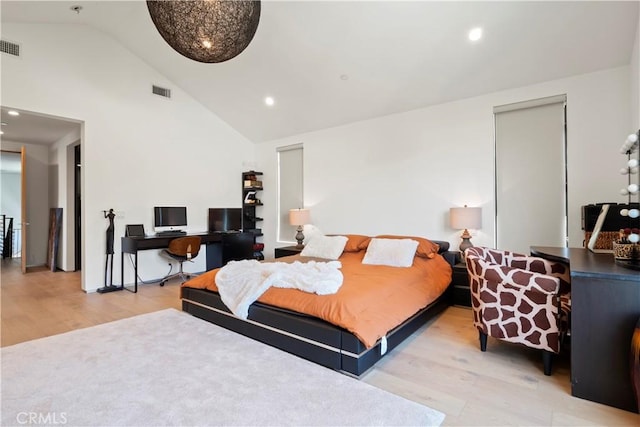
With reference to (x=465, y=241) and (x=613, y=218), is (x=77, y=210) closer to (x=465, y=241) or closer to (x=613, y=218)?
(x=465, y=241)

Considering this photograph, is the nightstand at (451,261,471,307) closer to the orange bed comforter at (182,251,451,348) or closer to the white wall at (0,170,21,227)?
the orange bed comforter at (182,251,451,348)

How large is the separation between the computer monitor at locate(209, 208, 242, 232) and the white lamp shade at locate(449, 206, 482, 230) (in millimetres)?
4134

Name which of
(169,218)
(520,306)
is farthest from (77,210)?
(520,306)

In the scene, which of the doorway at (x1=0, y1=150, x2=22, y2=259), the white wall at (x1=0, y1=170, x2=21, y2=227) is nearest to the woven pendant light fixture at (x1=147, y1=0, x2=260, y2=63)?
the doorway at (x1=0, y1=150, x2=22, y2=259)

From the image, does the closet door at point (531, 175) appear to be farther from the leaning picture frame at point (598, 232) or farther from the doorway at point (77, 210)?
the doorway at point (77, 210)

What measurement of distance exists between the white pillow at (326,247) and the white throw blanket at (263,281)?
3.37 feet

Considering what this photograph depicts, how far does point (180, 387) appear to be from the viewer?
6.47 feet

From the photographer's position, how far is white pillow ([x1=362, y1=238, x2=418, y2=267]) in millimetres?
3529

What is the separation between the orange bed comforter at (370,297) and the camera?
213 centimetres

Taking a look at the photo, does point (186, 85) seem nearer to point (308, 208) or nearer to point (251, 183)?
point (251, 183)

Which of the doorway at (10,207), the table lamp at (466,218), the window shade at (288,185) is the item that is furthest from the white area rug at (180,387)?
the doorway at (10,207)

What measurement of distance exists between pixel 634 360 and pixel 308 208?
4.62 meters

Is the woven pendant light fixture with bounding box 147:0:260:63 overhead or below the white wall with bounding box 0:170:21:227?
overhead

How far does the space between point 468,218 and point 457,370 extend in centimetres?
210
